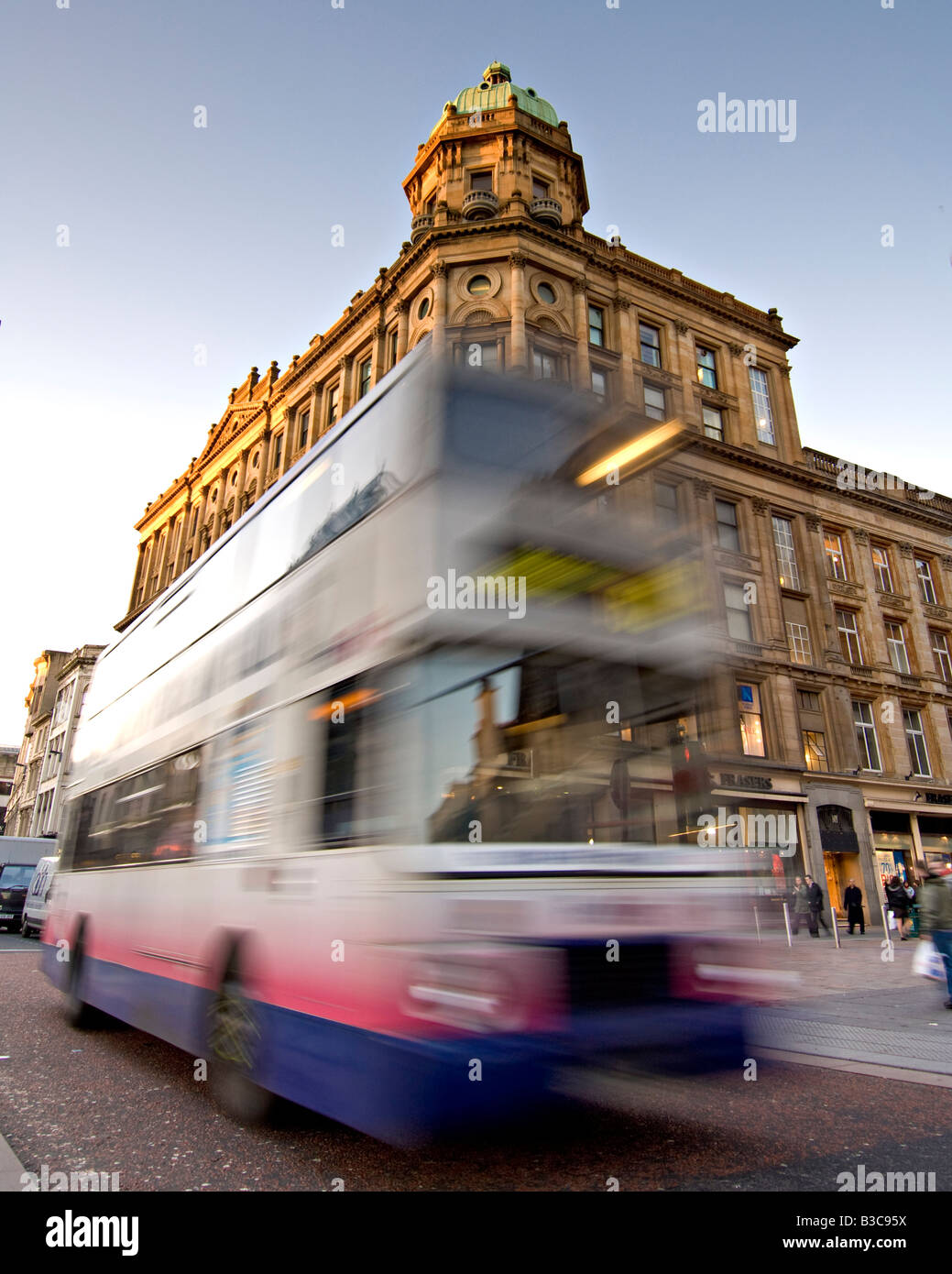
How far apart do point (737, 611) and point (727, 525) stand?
345cm

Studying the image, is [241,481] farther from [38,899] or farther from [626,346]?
[38,899]

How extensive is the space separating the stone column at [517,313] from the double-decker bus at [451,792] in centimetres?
1995

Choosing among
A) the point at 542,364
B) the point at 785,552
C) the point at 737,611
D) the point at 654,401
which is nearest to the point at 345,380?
the point at 542,364

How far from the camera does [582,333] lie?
87.9ft

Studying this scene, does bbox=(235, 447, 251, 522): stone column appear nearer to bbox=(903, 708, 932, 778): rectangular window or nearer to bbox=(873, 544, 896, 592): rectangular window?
bbox=(873, 544, 896, 592): rectangular window

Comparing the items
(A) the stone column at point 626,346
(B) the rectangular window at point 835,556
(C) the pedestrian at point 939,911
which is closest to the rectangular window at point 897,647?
(B) the rectangular window at point 835,556

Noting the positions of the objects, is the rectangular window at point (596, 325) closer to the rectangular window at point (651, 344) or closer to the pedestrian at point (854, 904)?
the rectangular window at point (651, 344)

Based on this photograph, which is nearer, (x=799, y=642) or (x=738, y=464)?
(x=799, y=642)

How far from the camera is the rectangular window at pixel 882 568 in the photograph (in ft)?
105

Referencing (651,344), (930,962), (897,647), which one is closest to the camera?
(930,962)

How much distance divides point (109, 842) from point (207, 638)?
9.98 ft

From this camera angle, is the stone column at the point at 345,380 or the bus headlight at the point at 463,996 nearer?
the bus headlight at the point at 463,996

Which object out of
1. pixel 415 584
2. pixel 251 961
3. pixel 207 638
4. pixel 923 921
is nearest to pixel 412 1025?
pixel 251 961
